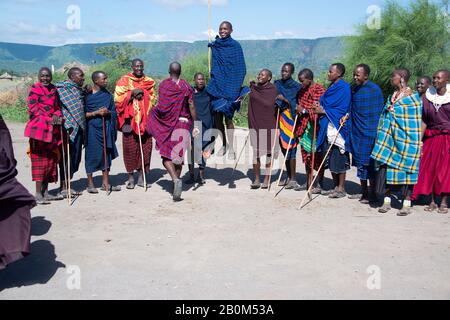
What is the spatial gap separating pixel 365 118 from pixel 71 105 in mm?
4332

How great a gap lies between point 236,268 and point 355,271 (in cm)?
112

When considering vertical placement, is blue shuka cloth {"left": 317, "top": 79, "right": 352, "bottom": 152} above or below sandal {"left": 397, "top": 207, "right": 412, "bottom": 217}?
above

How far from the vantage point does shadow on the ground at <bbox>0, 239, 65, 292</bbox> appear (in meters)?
3.93

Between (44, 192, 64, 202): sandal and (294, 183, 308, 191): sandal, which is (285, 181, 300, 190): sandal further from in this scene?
(44, 192, 64, 202): sandal

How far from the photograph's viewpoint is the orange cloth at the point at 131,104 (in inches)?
285

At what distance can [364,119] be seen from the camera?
6.41 m

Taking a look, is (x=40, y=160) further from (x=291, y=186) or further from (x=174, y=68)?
(x=291, y=186)

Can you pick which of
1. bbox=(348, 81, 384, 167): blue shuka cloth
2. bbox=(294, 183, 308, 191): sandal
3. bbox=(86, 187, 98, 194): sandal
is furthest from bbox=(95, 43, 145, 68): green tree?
bbox=(348, 81, 384, 167): blue shuka cloth

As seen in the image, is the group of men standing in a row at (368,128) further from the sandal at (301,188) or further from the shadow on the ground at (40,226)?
the shadow on the ground at (40,226)

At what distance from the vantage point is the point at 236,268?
4.22 meters

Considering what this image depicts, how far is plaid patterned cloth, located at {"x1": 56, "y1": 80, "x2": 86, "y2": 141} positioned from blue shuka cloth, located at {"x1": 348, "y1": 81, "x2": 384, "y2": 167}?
4.11m

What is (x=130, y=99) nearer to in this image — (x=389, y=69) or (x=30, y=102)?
(x=30, y=102)

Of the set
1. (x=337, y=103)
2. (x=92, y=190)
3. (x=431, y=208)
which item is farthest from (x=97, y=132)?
(x=431, y=208)

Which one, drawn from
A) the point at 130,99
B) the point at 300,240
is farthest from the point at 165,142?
the point at 300,240
